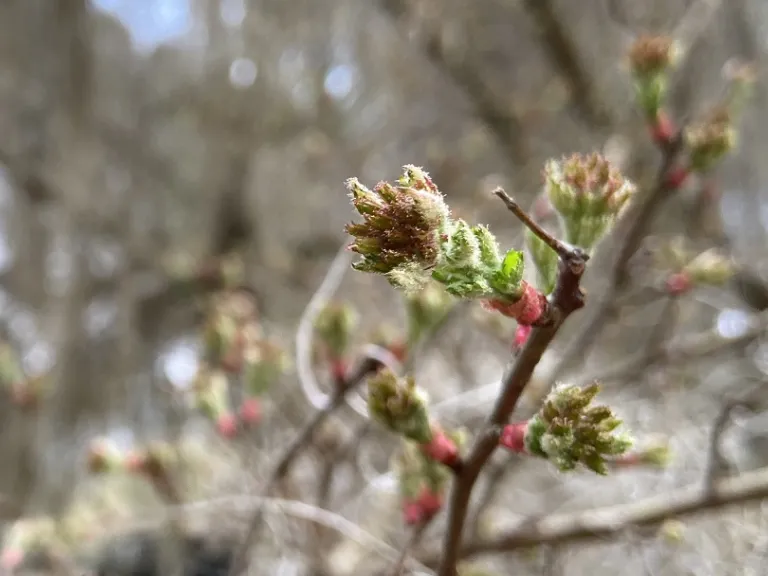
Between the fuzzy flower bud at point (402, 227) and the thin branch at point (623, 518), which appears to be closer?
the fuzzy flower bud at point (402, 227)

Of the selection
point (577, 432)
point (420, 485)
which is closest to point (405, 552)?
point (420, 485)

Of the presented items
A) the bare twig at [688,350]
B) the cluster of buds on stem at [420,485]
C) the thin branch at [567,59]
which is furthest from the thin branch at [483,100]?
the cluster of buds on stem at [420,485]

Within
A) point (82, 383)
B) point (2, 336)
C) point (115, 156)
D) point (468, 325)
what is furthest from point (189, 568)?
point (115, 156)

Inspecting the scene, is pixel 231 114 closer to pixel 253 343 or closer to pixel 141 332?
pixel 141 332

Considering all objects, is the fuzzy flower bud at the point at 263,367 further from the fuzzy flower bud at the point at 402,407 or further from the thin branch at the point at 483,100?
the thin branch at the point at 483,100

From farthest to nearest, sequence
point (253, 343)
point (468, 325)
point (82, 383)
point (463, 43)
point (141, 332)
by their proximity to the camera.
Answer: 1. point (141, 332)
2. point (82, 383)
3. point (463, 43)
4. point (468, 325)
5. point (253, 343)

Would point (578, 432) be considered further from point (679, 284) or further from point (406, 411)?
point (679, 284)

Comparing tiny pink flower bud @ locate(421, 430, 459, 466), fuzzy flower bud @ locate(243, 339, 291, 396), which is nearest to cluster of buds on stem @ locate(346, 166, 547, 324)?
tiny pink flower bud @ locate(421, 430, 459, 466)
